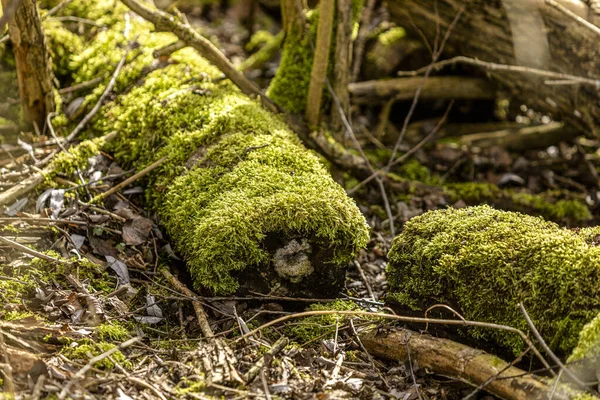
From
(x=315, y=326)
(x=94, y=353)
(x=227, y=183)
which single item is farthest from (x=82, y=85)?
(x=315, y=326)

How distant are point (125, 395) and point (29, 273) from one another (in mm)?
1053

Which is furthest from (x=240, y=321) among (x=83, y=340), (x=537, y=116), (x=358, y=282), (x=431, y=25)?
(x=537, y=116)

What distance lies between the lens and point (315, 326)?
3070 mm

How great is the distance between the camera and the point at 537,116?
668 centimetres

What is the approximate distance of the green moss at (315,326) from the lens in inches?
119

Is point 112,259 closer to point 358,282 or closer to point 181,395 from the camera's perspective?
point 181,395

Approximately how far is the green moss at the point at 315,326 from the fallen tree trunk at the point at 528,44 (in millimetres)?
3069

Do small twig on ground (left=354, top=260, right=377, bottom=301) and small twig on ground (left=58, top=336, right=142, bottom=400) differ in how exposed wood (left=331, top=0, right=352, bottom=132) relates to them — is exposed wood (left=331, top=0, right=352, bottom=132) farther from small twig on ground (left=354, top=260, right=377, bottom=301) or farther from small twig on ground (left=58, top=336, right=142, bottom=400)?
small twig on ground (left=58, top=336, right=142, bottom=400)

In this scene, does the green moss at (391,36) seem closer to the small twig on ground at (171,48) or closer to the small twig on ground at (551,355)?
the small twig on ground at (171,48)

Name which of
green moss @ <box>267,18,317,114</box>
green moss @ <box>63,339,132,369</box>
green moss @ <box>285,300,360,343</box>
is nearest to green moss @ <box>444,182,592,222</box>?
green moss @ <box>267,18,317,114</box>

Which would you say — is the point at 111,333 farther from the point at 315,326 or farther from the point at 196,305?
the point at 315,326

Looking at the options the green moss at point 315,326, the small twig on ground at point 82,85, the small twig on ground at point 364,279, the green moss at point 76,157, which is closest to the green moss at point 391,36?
the small twig on ground at point 82,85

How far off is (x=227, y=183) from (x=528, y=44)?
3.10 metres

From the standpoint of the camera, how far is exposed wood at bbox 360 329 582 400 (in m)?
2.41
